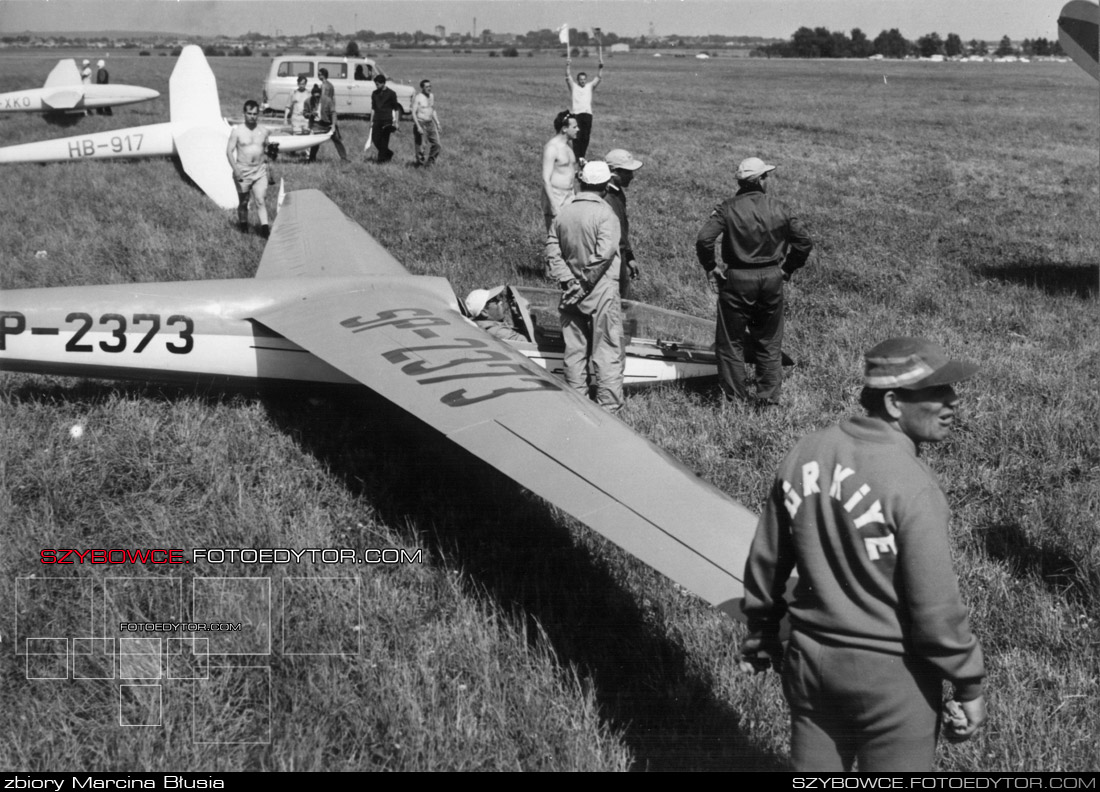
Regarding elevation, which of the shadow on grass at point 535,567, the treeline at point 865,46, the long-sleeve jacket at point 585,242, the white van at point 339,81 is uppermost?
the treeline at point 865,46

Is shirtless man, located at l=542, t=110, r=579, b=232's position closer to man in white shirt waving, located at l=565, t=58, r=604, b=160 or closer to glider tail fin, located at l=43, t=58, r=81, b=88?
man in white shirt waving, located at l=565, t=58, r=604, b=160

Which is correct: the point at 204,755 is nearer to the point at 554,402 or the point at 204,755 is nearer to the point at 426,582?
the point at 426,582

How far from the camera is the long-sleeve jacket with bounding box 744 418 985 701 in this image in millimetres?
2723

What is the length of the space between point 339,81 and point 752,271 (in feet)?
80.3

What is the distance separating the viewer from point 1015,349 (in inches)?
358

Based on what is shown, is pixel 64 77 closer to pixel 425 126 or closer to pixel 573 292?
pixel 425 126

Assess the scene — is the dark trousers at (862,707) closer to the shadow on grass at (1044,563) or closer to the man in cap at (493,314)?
the shadow on grass at (1044,563)

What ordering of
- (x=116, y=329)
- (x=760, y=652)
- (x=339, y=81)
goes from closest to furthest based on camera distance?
1. (x=760, y=652)
2. (x=116, y=329)
3. (x=339, y=81)

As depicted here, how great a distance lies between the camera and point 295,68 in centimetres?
2872

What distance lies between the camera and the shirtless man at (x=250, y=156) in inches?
524

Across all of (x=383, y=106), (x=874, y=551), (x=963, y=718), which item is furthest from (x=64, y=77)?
(x=963, y=718)

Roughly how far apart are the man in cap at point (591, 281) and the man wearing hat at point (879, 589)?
452 centimetres

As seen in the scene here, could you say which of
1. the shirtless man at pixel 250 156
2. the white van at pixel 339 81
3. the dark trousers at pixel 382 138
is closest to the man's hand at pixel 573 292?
the shirtless man at pixel 250 156

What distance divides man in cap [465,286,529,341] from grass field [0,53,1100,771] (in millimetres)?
1024
